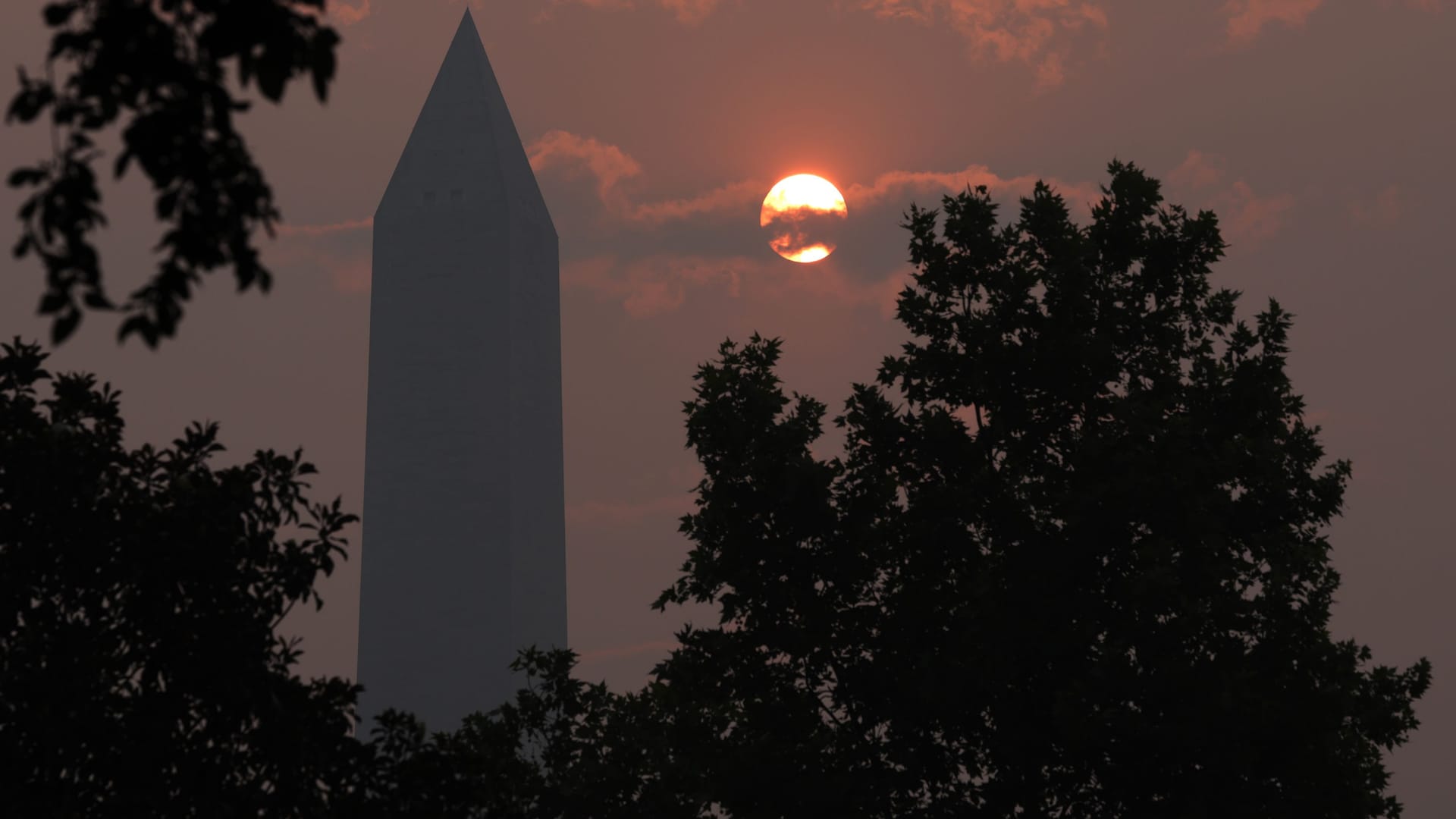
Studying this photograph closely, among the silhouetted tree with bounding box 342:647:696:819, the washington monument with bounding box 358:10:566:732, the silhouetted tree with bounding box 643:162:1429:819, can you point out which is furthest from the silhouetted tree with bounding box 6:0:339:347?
the washington monument with bounding box 358:10:566:732

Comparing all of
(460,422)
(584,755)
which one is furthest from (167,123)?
(460,422)

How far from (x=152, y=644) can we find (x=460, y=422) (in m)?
55.3

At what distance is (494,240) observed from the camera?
72.3 m

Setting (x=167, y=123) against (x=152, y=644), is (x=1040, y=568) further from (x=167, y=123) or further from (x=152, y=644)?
(x=167, y=123)

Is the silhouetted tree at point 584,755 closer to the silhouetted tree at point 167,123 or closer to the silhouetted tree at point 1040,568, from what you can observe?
the silhouetted tree at point 1040,568

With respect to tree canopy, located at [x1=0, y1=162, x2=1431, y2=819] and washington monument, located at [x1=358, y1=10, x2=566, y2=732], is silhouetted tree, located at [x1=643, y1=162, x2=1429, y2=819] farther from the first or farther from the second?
washington monument, located at [x1=358, y1=10, x2=566, y2=732]

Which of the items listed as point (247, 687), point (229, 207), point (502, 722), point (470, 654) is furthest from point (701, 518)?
point (470, 654)

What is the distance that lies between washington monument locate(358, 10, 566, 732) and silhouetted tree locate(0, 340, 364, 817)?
52.5m

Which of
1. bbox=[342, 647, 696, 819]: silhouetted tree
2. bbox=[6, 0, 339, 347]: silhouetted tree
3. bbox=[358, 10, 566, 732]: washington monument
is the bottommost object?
bbox=[6, 0, 339, 347]: silhouetted tree

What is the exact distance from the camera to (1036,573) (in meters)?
24.6

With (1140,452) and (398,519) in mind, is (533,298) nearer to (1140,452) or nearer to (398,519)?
(398,519)

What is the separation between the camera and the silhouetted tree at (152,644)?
15.3 metres

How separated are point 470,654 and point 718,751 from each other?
44133mm

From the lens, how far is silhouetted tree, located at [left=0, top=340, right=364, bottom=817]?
15320 mm
